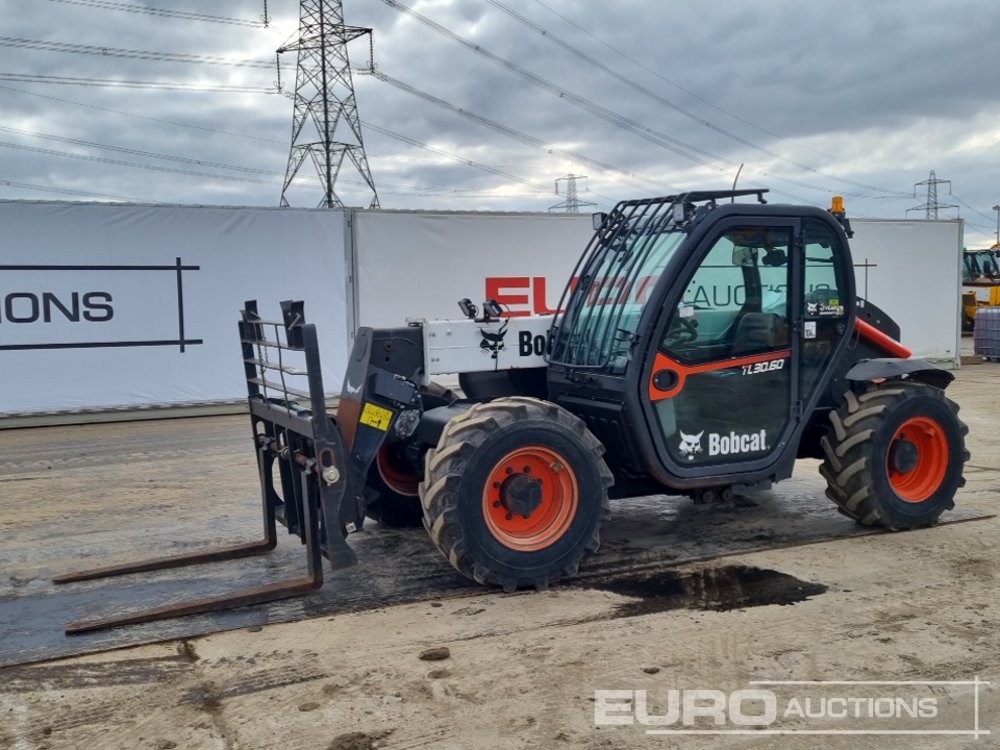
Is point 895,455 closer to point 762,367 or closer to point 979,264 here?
point 762,367

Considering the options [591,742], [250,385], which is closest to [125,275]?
[250,385]

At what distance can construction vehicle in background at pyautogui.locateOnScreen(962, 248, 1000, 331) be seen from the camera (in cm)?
2808

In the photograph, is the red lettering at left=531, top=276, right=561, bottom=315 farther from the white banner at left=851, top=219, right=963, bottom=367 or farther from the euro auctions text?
the euro auctions text

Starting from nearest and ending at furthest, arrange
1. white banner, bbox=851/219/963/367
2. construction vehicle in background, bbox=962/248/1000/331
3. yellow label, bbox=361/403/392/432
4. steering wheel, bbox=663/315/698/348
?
yellow label, bbox=361/403/392/432, steering wheel, bbox=663/315/698/348, white banner, bbox=851/219/963/367, construction vehicle in background, bbox=962/248/1000/331

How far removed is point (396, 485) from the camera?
6.42m

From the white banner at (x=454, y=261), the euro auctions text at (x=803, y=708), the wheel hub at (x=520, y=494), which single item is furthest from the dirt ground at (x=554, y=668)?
the white banner at (x=454, y=261)

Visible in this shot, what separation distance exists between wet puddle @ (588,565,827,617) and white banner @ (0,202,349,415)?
9.01 m

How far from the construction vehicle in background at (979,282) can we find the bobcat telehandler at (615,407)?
79.0 ft

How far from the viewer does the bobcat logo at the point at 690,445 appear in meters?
5.72

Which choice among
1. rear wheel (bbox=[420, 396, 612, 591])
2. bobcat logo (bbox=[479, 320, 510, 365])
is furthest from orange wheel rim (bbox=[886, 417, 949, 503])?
bobcat logo (bbox=[479, 320, 510, 365])

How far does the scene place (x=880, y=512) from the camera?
20.3ft

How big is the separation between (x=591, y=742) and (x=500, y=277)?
1132 centimetres

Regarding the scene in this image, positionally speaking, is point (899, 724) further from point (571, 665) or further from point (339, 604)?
point (339, 604)

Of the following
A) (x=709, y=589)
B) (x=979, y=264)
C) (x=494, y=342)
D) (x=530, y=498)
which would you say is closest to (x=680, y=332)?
(x=494, y=342)
